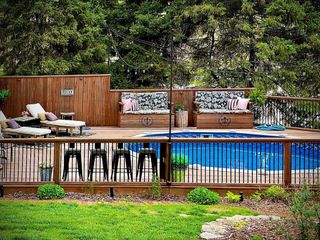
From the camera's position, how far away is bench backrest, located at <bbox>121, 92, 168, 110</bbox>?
13680mm

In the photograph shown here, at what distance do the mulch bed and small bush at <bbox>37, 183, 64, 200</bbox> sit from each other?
0.27ft

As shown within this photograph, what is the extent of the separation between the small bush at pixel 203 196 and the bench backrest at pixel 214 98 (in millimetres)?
7126

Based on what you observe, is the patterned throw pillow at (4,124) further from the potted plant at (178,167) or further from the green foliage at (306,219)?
the green foliage at (306,219)

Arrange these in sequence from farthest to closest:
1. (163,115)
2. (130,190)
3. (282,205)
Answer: (163,115)
(130,190)
(282,205)

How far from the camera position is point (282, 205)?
6504 millimetres

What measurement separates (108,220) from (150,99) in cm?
856

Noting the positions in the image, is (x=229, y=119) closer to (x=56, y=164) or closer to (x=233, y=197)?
(x=233, y=197)

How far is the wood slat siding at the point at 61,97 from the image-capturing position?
43.4ft

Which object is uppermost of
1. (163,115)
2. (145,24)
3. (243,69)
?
(145,24)

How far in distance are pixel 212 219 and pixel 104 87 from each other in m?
8.44

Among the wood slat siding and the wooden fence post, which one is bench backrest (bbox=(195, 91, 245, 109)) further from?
the wooden fence post

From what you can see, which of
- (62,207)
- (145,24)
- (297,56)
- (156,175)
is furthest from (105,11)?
(62,207)

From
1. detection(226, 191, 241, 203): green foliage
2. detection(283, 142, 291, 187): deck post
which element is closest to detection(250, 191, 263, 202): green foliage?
detection(226, 191, 241, 203): green foliage

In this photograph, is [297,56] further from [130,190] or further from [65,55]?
[130,190]
